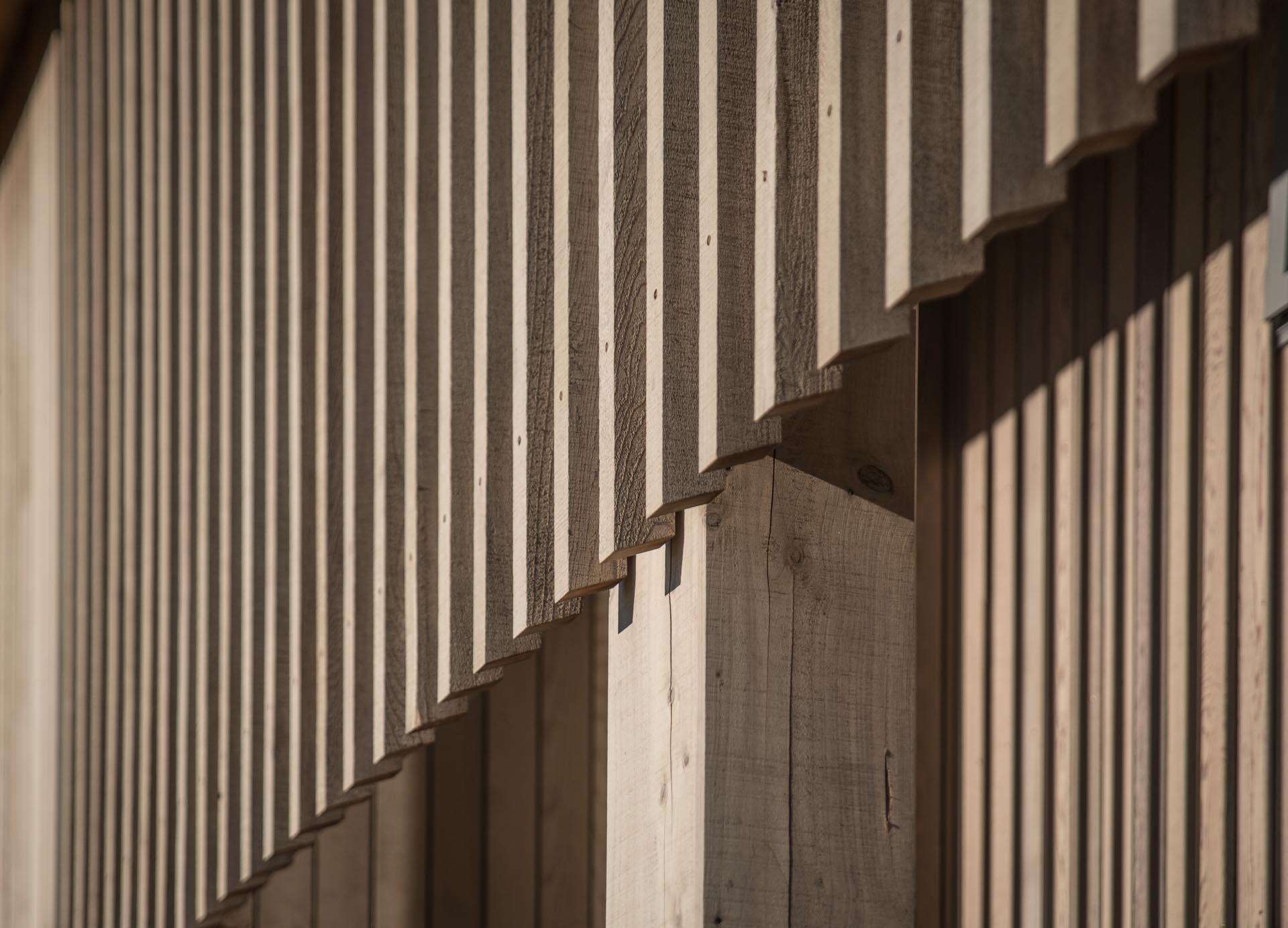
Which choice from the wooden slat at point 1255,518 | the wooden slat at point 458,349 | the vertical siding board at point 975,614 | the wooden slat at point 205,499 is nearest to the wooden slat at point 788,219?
the wooden slat at point 458,349

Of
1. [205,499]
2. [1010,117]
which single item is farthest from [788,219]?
[205,499]

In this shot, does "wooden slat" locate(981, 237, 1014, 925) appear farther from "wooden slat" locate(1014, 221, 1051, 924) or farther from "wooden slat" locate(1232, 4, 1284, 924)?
"wooden slat" locate(1232, 4, 1284, 924)

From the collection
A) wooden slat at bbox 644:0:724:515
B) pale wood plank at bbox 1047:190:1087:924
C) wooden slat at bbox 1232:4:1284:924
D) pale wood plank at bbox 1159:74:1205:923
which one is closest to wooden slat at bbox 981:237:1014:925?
pale wood plank at bbox 1047:190:1087:924

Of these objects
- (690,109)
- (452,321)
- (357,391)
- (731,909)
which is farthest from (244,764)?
(690,109)

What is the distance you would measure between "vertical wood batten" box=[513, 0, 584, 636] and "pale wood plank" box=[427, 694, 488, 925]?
8.28 feet

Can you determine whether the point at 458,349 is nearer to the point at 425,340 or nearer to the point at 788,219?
the point at 425,340

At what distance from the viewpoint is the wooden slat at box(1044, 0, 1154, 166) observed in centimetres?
82

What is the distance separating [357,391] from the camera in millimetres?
1798

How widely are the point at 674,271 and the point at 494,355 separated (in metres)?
0.37

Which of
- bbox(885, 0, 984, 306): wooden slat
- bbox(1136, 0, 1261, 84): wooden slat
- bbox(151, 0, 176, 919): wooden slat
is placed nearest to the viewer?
bbox(1136, 0, 1261, 84): wooden slat

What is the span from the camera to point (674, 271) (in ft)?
3.74

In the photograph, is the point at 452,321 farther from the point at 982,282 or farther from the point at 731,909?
the point at 982,282

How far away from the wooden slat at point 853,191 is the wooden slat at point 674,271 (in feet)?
0.51

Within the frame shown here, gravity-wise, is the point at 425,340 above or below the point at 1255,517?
above
